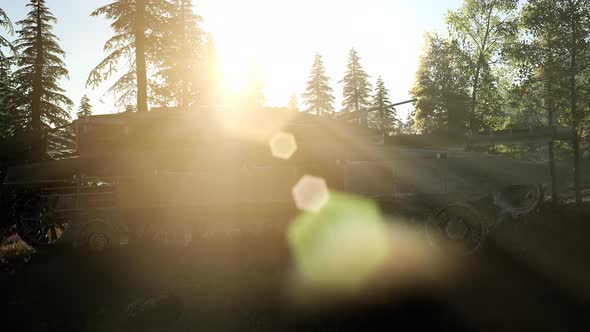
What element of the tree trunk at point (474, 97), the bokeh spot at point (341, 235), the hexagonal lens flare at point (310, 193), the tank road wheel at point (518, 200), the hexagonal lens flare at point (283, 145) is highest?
A: the tree trunk at point (474, 97)

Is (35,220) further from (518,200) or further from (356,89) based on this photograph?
(356,89)

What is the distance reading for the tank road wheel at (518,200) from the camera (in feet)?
31.3

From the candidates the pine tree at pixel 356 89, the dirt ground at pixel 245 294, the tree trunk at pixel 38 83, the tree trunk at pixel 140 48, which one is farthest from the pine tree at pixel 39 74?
the pine tree at pixel 356 89

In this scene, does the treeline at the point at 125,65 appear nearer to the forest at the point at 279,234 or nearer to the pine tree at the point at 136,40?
the pine tree at the point at 136,40

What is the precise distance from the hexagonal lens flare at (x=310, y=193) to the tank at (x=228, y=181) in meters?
0.10

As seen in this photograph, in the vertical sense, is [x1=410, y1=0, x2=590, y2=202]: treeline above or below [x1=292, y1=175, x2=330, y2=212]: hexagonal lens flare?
above

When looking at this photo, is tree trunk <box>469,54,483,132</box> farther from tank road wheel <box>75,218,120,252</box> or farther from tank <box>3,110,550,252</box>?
tank road wheel <box>75,218,120,252</box>

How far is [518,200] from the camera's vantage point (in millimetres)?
10961

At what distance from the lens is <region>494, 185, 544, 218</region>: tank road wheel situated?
31.3 ft

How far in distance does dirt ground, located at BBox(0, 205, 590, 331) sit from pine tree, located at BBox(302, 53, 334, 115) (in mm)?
37906

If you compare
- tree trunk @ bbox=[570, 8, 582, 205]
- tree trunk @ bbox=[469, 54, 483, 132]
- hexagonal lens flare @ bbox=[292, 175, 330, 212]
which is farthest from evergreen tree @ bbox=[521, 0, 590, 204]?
hexagonal lens flare @ bbox=[292, 175, 330, 212]

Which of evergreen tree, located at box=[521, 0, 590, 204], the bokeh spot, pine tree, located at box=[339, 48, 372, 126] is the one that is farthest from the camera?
pine tree, located at box=[339, 48, 372, 126]

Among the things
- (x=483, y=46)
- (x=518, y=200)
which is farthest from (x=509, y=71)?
(x=518, y=200)

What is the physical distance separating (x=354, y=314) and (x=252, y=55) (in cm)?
4285
